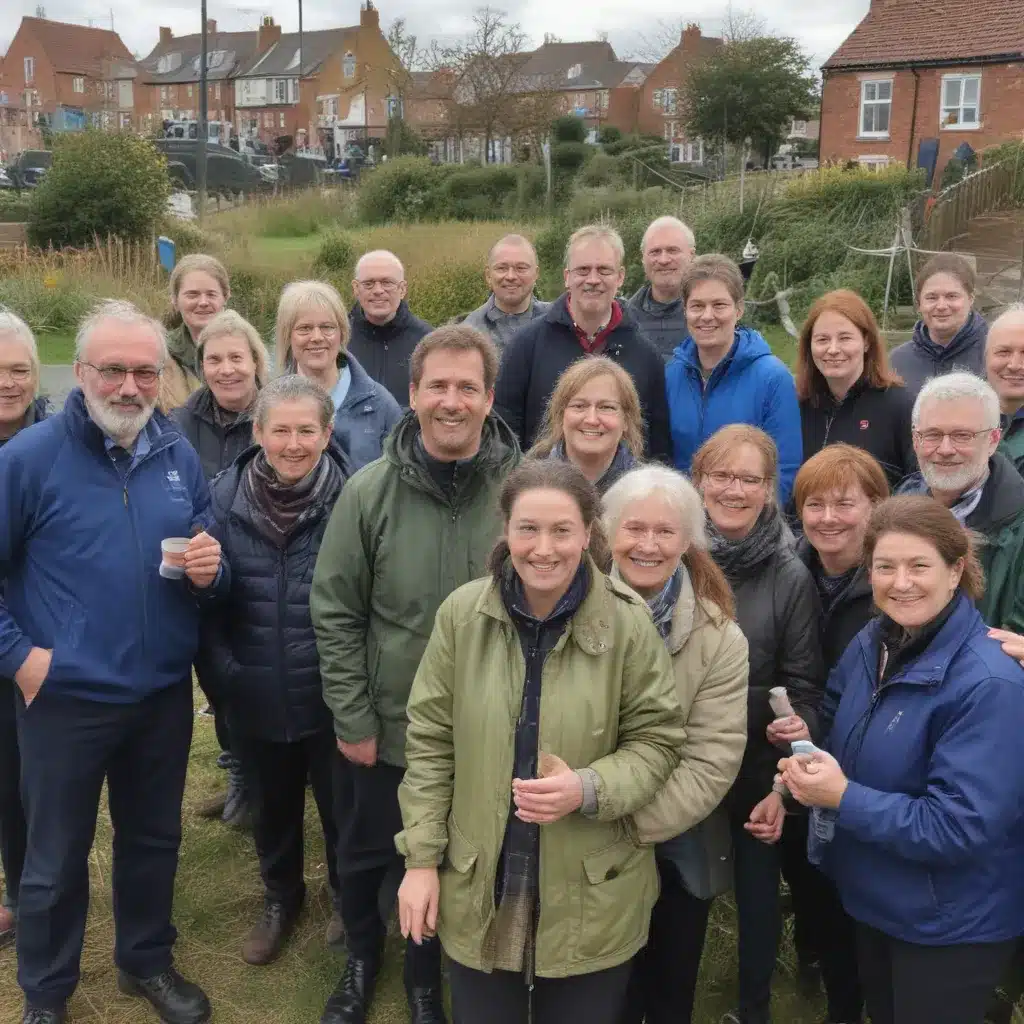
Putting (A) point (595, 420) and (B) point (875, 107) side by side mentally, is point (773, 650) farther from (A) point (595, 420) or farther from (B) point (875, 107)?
(B) point (875, 107)

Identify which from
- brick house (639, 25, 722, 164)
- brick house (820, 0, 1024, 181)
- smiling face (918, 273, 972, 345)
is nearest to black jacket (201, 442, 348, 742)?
smiling face (918, 273, 972, 345)

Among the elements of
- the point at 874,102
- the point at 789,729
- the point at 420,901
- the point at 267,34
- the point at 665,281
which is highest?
the point at 267,34

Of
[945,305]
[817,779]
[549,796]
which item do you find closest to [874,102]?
[945,305]

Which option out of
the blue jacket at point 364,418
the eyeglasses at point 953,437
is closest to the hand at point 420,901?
the eyeglasses at point 953,437

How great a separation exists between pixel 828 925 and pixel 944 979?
0.75m

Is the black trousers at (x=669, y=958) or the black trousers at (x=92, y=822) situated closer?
the black trousers at (x=669, y=958)

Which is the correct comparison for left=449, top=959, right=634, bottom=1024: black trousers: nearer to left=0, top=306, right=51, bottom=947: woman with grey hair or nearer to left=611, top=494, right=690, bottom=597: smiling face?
left=611, top=494, right=690, bottom=597: smiling face

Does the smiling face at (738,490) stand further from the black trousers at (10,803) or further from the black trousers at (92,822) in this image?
the black trousers at (10,803)

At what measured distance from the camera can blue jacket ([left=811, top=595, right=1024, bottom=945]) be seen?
244cm

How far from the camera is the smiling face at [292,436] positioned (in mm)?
3377

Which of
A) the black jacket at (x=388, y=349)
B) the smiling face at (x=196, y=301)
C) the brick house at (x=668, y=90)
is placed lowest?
the black jacket at (x=388, y=349)

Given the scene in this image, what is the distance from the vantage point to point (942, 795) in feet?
8.05

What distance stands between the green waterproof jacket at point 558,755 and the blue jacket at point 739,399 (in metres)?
1.77

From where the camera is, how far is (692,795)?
9.01 ft
